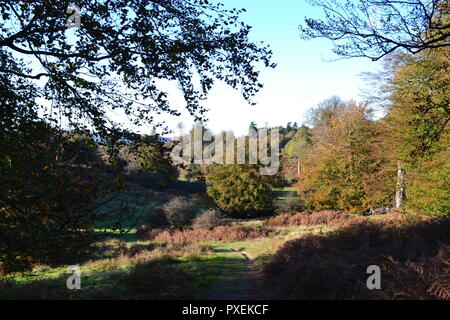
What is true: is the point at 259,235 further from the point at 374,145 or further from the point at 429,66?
the point at 429,66

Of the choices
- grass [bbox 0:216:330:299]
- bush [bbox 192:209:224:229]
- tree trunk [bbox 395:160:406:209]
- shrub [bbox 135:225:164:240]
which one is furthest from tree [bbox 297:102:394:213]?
grass [bbox 0:216:330:299]

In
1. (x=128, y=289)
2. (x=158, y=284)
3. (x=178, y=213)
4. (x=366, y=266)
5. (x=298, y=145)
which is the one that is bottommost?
(x=178, y=213)

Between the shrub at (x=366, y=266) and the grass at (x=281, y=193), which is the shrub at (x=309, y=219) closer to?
the grass at (x=281, y=193)

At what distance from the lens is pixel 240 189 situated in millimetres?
30766

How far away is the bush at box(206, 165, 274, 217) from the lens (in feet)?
101

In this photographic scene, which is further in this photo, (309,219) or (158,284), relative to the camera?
(309,219)

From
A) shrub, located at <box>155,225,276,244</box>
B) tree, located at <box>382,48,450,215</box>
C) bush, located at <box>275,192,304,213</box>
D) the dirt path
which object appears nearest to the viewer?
the dirt path

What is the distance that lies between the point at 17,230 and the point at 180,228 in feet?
64.2

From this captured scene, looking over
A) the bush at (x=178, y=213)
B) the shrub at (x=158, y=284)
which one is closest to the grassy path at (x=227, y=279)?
the shrub at (x=158, y=284)

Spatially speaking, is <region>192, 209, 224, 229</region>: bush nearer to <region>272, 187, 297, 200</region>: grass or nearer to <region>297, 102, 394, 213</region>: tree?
<region>297, 102, 394, 213</region>: tree

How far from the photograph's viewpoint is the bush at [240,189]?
30766 mm

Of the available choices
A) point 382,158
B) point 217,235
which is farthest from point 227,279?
point 382,158

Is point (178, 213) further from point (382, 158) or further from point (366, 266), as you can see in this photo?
point (366, 266)

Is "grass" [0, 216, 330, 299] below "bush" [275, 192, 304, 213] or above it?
above
